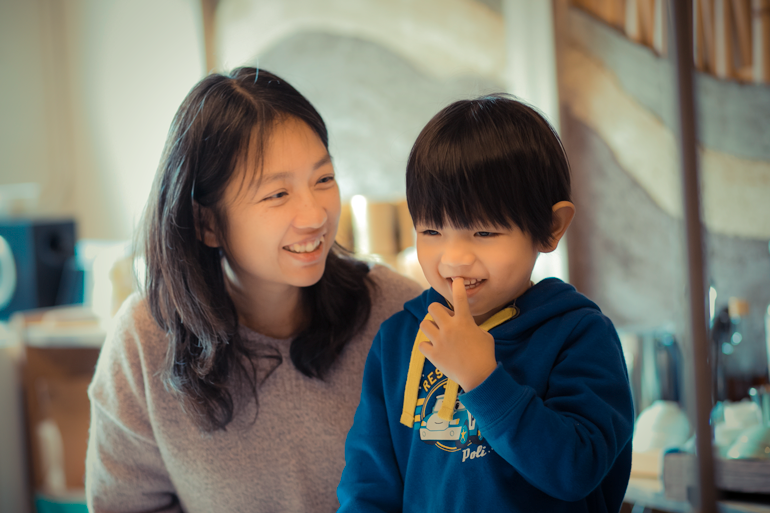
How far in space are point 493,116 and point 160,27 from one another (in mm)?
2699

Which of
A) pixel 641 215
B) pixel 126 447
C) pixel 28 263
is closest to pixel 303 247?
pixel 126 447

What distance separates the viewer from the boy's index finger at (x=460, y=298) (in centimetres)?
65

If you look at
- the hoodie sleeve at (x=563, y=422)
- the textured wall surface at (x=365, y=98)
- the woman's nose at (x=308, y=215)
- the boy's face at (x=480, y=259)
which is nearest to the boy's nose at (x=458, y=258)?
the boy's face at (x=480, y=259)

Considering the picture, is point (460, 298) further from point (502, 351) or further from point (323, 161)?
point (323, 161)

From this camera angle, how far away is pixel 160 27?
116 inches

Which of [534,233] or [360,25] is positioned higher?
Result: [360,25]

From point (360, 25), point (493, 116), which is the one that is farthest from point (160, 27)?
point (493, 116)

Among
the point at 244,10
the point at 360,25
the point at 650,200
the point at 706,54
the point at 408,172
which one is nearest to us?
the point at 408,172

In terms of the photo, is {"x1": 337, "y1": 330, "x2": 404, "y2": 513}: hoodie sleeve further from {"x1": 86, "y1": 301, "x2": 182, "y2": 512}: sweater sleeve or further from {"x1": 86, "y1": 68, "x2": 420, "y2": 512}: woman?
{"x1": 86, "y1": 301, "x2": 182, "y2": 512}: sweater sleeve

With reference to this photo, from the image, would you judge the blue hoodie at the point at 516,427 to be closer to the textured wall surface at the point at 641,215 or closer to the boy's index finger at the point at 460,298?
the boy's index finger at the point at 460,298

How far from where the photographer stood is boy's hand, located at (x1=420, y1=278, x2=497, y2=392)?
2.05 feet

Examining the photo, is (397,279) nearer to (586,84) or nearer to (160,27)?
(586,84)

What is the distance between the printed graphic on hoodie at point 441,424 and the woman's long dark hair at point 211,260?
0.37 meters

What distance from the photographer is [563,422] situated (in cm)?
60
